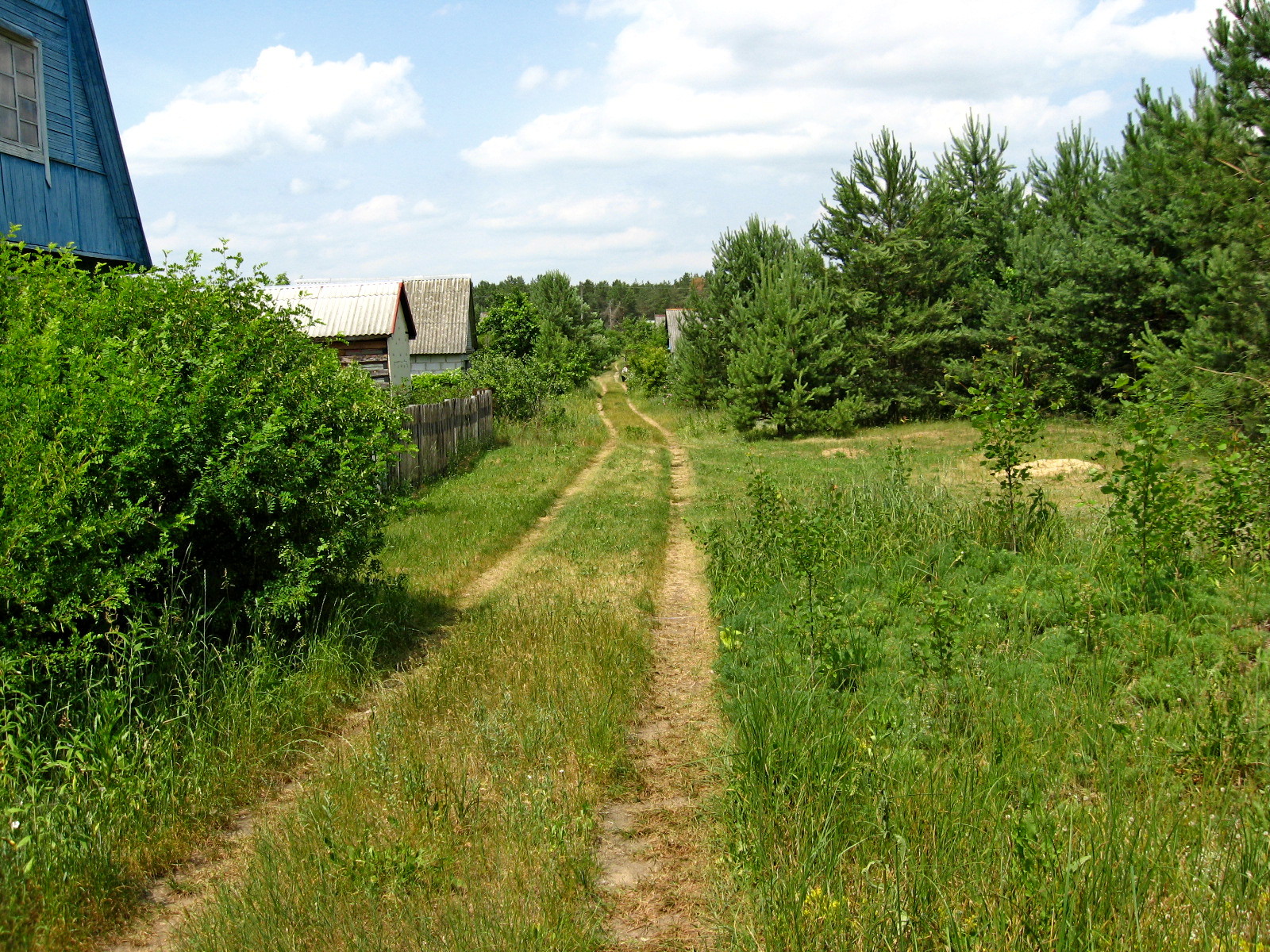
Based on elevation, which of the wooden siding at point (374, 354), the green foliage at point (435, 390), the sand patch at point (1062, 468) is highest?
the wooden siding at point (374, 354)

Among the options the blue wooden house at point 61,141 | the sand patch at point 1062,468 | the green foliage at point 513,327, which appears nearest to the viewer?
the blue wooden house at point 61,141

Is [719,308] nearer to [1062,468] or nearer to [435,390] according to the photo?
[435,390]

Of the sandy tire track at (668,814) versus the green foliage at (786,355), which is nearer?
the sandy tire track at (668,814)

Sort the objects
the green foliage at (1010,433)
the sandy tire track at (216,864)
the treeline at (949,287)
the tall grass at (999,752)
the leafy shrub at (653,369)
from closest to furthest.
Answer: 1. the tall grass at (999,752)
2. the sandy tire track at (216,864)
3. the green foliage at (1010,433)
4. the treeline at (949,287)
5. the leafy shrub at (653,369)

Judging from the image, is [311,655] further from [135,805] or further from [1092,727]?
[1092,727]

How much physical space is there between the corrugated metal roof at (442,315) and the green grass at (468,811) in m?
31.6

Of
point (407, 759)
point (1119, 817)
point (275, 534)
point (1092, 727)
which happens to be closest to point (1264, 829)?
point (1119, 817)

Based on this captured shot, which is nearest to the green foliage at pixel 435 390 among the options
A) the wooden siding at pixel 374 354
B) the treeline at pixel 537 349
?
the treeline at pixel 537 349

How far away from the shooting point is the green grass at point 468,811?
11.1 feet

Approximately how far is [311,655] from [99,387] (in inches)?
83.4

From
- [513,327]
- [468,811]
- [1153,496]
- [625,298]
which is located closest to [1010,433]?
[1153,496]

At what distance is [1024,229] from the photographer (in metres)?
31.7

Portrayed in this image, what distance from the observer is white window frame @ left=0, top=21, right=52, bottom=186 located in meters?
9.23

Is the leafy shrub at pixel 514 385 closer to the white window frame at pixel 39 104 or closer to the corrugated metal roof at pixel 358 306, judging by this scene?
the corrugated metal roof at pixel 358 306
